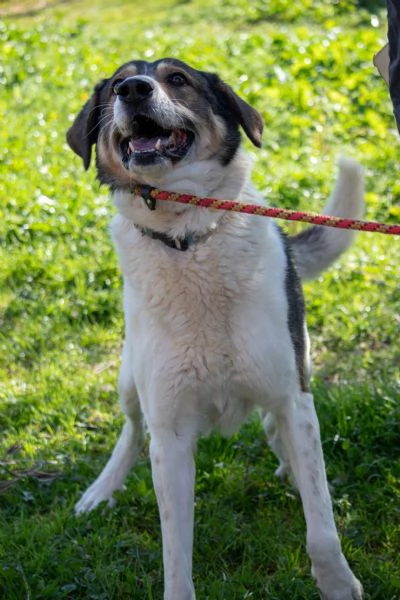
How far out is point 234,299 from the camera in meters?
3.31

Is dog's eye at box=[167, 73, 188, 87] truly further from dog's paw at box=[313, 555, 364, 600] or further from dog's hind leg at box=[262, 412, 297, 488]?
dog's paw at box=[313, 555, 364, 600]

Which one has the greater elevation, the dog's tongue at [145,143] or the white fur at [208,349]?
the dog's tongue at [145,143]

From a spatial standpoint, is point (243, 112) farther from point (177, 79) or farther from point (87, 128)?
point (87, 128)

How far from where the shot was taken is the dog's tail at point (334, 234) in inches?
160

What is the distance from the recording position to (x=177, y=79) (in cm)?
340

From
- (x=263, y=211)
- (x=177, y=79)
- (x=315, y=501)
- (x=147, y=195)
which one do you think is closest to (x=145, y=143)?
(x=147, y=195)

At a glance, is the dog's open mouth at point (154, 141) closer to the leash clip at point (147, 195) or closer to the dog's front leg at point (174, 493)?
the leash clip at point (147, 195)

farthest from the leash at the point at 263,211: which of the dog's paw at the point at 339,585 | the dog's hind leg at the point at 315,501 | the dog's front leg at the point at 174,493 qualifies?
the dog's paw at the point at 339,585

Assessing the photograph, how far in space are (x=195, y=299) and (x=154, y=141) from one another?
0.54m

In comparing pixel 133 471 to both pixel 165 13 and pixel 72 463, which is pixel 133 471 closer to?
pixel 72 463

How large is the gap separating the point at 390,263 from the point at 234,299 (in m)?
2.57

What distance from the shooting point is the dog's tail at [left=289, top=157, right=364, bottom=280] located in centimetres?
406

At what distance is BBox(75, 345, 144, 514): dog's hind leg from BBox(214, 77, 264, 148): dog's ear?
3.50 ft

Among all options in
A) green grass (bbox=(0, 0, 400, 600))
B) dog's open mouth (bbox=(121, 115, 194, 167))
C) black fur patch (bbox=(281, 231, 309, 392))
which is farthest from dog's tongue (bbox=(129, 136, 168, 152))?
green grass (bbox=(0, 0, 400, 600))
